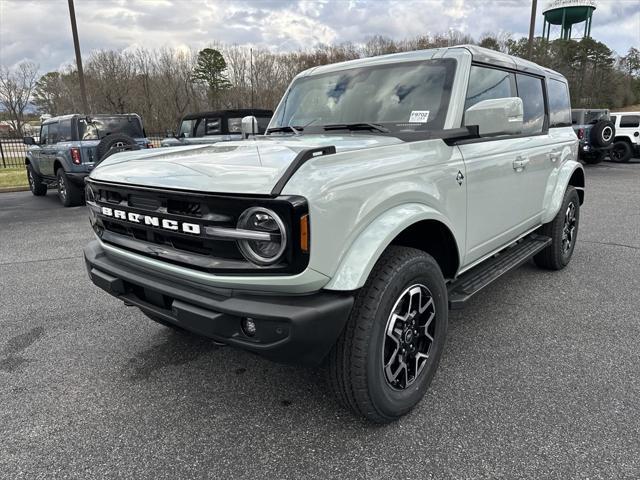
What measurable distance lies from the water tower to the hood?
146 ft

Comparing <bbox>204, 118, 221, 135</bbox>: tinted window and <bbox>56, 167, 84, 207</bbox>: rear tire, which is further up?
<bbox>204, 118, 221, 135</bbox>: tinted window

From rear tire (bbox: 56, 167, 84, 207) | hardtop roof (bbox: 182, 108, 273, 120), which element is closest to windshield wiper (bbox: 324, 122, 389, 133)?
rear tire (bbox: 56, 167, 84, 207)

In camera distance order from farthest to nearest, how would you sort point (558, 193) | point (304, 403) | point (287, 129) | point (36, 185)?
point (36, 185) → point (558, 193) → point (287, 129) → point (304, 403)

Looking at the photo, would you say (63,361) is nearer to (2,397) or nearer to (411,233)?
(2,397)

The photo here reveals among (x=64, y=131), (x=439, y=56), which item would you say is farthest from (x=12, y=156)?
(x=439, y=56)

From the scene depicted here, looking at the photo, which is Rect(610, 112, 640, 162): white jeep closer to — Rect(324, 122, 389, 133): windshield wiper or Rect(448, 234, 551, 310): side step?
Rect(448, 234, 551, 310): side step

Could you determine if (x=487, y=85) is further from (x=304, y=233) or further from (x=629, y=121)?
(x=629, y=121)

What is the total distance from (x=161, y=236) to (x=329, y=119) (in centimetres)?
160

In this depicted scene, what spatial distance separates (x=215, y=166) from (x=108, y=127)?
9309 millimetres

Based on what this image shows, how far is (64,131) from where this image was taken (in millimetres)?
10070

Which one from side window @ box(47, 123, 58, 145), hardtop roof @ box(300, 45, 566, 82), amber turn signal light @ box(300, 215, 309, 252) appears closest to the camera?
amber turn signal light @ box(300, 215, 309, 252)

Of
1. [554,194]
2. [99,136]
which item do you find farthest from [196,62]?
[554,194]

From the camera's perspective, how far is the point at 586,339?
10.7 feet

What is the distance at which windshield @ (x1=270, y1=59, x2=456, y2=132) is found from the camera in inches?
114
